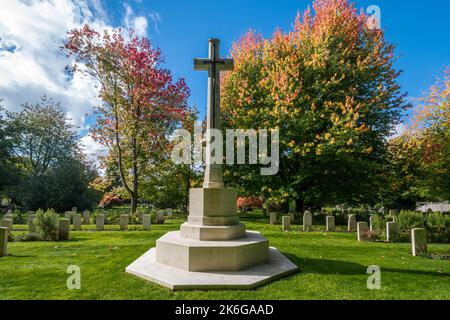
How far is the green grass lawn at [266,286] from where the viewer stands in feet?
14.4

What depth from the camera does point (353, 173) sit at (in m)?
16.5

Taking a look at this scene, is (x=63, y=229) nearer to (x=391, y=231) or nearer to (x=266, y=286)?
(x=266, y=286)

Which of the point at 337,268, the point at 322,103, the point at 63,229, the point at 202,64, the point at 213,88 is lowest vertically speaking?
the point at 337,268

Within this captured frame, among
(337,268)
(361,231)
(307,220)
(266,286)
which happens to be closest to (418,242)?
(361,231)

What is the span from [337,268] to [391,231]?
20.4 ft

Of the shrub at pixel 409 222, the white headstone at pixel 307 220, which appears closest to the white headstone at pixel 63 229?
the white headstone at pixel 307 220

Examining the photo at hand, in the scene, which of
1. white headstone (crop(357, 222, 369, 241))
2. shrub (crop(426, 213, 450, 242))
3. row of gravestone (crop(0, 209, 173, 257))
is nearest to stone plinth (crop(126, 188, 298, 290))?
row of gravestone (crop(0, 209, 173, 257))

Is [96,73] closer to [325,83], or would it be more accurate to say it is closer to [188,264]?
[325,83]

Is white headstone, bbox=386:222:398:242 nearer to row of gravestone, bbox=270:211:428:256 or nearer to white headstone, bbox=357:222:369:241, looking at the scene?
row of gravestone, bbox=270:211:428:256

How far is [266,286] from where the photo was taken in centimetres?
475

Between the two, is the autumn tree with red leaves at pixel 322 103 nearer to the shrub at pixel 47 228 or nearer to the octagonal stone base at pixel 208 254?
the octagonal stone base at pixel 208 254

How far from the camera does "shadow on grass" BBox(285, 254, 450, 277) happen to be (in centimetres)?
572
